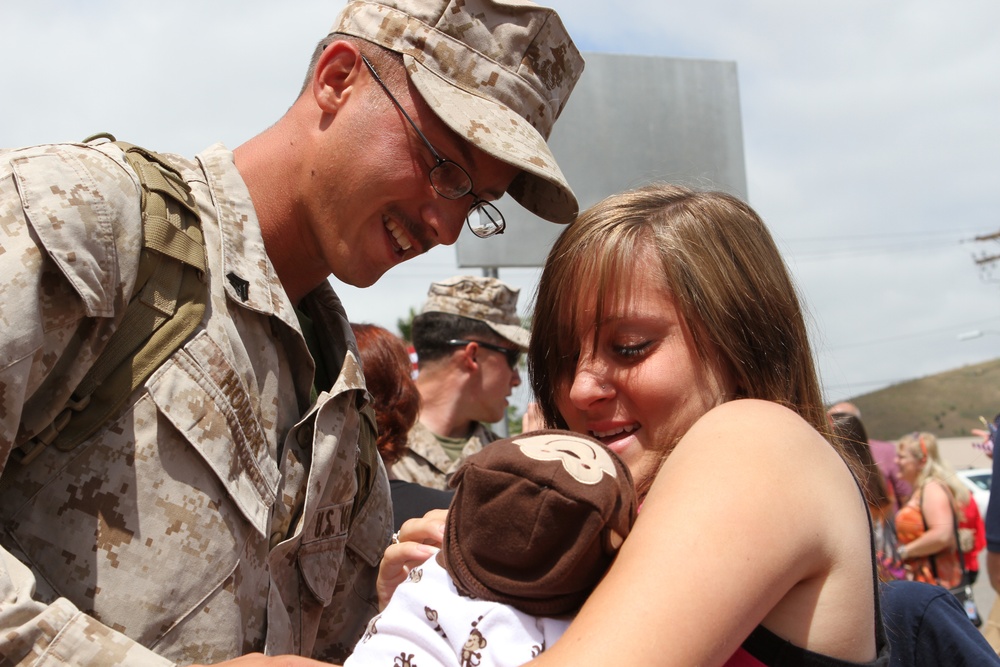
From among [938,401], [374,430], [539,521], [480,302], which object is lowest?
[938,401]

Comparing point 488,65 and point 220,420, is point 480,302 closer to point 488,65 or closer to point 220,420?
point 488,65

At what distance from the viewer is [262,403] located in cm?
202

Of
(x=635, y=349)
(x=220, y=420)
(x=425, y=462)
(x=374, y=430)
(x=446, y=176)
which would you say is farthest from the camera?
(x=425, y=462)

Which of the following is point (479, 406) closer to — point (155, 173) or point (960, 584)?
point (155, 173)

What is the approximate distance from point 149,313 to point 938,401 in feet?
281

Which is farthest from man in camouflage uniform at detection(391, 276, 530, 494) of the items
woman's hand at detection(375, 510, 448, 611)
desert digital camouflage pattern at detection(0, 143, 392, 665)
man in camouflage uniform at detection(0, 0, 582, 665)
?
woman's hand at detection(375, 510, 448, 611)

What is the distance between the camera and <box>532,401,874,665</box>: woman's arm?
3.83ft

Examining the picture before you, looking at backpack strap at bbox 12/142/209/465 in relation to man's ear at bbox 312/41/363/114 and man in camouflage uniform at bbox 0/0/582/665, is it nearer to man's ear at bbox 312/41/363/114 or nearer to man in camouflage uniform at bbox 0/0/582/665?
man in camouflage uniform at bbox 0/0/582/665

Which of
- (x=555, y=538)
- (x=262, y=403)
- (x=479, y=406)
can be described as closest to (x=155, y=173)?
(x=262, y=403)

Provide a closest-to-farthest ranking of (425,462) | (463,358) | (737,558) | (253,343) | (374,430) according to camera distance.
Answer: (737,558)
(253,343)
(374,430)
(425,462)
(463,358)

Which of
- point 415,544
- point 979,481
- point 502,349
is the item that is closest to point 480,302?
point 502,349

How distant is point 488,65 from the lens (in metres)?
2.32

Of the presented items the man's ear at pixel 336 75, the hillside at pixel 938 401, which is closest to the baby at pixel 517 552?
the man's ear at pixel 336 75

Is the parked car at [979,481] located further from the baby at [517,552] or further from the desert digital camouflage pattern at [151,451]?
the baby at [517,552]
